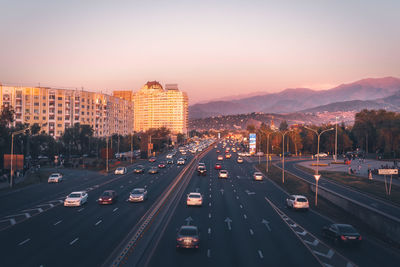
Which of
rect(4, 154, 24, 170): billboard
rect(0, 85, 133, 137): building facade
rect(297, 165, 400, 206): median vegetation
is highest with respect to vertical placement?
rect(0, 85, 133, 137): building facade

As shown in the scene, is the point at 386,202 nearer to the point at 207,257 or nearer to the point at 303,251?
the point at 303,251

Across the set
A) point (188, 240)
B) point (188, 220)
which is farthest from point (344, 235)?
point (188, 220)

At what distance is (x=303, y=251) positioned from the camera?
20.1 meters

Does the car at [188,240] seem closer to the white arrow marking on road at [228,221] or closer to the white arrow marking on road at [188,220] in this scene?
the white arrow marking on road at [228,221]

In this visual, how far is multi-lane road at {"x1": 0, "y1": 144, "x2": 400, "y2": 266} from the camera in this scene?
18266 millimetres

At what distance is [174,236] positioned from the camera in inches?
904

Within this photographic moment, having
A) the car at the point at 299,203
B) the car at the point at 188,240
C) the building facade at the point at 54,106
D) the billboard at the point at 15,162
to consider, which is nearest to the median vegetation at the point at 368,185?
the car at the point at 299,203

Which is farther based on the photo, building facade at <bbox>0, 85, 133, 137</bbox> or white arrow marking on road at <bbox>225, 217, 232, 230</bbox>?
building facade at <bbox>0, 85, 133, 137</bbox>

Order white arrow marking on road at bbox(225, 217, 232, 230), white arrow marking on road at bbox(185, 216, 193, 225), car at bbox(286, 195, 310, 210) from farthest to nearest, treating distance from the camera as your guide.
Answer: car at bbox(286, 195, 310, 210) → white arrow marking on road at bbox(185, 216, 193, 225) → white arrow marking on road at bbox(225, 217, 232, 230)

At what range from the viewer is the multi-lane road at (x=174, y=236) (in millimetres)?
18266

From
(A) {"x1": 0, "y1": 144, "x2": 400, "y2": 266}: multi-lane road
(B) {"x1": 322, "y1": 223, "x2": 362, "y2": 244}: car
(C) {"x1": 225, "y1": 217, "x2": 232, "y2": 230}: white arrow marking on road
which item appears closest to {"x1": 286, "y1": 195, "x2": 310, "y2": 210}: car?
(A) {"x1": 0, "y1": 144, "x2": 400, "y2": 266}: multi-lane road

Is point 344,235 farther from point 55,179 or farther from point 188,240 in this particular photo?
point 55,179

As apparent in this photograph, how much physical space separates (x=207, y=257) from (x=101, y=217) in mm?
13429

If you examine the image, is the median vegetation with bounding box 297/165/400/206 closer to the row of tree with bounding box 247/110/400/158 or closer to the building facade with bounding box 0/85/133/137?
the row of tree with bounding box 247/110/400/158
